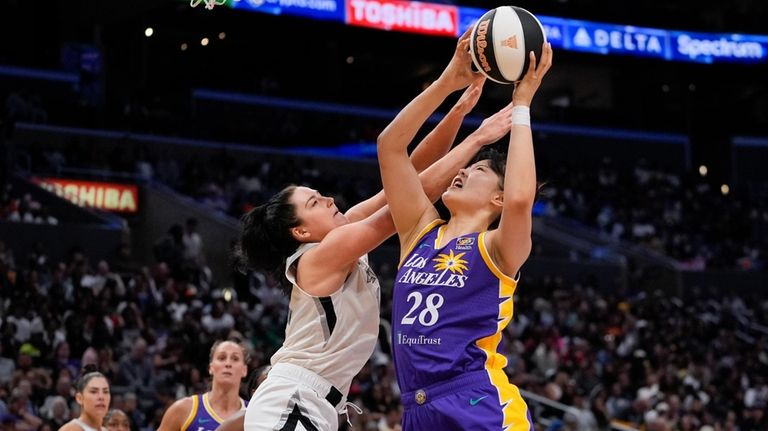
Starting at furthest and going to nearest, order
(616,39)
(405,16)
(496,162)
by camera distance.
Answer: (616,39) < (405,16) < (496,162)

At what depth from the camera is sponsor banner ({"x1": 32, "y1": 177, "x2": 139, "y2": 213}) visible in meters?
21.2

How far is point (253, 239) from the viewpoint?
4.87 m

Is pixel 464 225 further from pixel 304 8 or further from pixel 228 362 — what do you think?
A: pixel 304 8

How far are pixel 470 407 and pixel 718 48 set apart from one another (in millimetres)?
27846

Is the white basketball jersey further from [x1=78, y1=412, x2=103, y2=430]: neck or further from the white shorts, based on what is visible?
[x1=78, y1=412, x2=103, y2=430]: neck

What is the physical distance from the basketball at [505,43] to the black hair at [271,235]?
1056 mm

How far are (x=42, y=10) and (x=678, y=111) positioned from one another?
20.3 m

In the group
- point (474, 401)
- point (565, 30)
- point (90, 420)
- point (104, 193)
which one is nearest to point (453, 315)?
point (474, 401)

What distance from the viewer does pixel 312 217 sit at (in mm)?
4836

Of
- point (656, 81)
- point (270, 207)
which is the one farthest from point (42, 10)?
point (270, 207)

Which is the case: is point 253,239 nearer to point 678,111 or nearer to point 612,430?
point 612,430

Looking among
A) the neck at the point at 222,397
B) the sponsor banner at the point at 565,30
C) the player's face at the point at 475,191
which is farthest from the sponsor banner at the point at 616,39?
the player's face at the point at 475,191

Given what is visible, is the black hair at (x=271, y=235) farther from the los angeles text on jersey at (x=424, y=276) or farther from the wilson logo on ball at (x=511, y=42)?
the wilson logo on ball at (x=511, y=42)

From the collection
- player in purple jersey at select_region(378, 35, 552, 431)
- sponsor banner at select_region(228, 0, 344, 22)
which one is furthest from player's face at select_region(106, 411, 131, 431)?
sponsor banner at select_region(228, 0, 344, 22)
